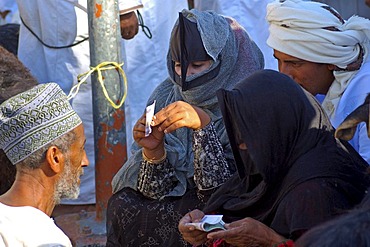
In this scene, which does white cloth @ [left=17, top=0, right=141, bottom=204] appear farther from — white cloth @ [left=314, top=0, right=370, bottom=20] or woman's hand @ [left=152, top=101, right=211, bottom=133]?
woman's hand @ [left=152, top=101, right=211, bottom=133]

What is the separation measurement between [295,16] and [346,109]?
1.94ft

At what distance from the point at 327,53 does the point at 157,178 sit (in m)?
1.14

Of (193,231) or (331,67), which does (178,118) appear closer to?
(193,231)

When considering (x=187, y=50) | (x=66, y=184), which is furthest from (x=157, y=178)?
(x=66, y=184)

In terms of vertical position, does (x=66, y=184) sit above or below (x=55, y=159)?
below

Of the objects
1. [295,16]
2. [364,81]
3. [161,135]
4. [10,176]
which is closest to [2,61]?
[10,176]

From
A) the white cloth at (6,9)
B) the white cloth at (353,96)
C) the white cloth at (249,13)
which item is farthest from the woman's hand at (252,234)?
the white cloth at (6,9)

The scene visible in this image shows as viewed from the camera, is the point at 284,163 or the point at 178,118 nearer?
the point at 284,163

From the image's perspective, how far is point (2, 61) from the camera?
488cm

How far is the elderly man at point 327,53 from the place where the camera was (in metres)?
4.52

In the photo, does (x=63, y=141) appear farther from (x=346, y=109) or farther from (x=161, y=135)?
(x=346, y=109)

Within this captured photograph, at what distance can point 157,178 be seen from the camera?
471 cm

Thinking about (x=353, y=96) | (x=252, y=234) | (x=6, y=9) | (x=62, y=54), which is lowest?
(x=6, y=9)

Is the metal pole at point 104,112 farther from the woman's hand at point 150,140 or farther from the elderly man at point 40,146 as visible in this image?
the elderly man at point 40,146
